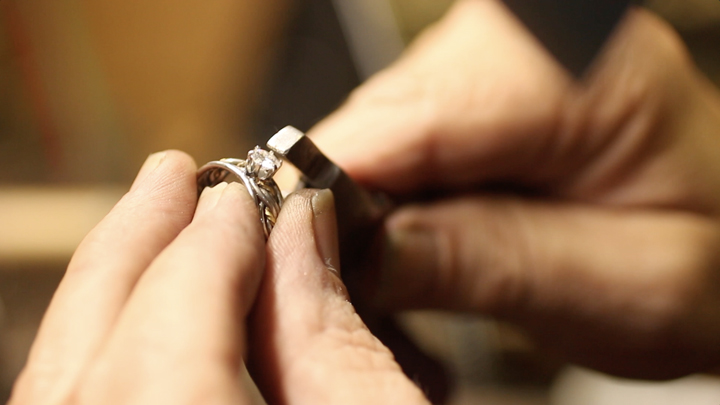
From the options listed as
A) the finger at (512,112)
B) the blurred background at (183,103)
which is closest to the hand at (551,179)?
the finger at (512,112)

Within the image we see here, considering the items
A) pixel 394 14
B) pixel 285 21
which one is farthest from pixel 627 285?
pixel 285 21

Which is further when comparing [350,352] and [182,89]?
[182,89]

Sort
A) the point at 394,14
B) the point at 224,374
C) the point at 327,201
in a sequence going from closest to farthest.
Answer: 1. the point at 224,374
2. the point at 327,201
3. the point at 394,14

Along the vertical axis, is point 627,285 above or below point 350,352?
below

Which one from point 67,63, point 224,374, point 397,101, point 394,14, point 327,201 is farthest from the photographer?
point 394,14

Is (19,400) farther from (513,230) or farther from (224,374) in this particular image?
(513,230)

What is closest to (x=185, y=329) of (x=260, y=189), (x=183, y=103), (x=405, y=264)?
(x=260, y=189)

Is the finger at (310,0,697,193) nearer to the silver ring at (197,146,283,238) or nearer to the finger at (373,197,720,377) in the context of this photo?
the finger at (373,197,720,377)
